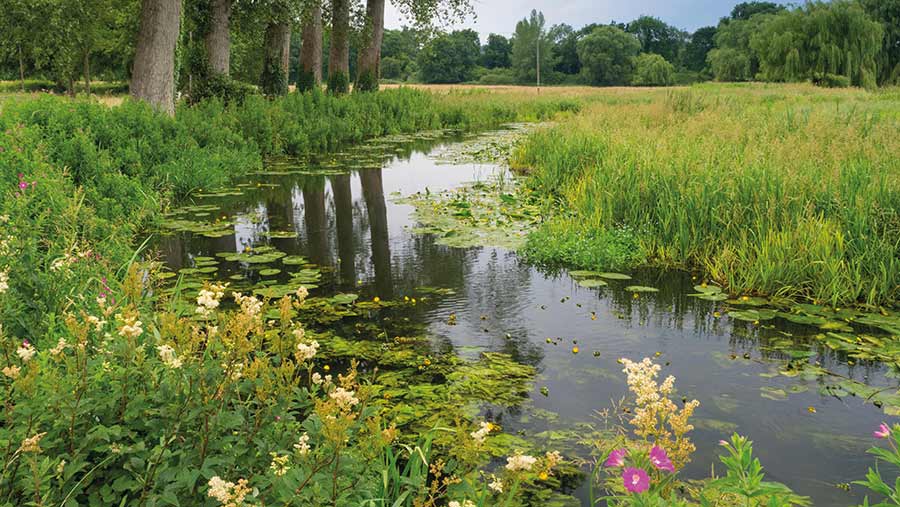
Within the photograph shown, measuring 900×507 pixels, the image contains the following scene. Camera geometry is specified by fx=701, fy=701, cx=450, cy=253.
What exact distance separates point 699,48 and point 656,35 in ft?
38.4

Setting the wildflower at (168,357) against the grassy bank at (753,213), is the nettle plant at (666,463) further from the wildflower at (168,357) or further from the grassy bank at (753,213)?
the grassy bank at (753,213)

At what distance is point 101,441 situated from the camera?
2689 mm

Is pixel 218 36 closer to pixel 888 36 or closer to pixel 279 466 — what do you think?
pixel 279 466

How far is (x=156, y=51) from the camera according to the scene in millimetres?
12977

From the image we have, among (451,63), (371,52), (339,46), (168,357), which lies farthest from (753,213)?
(451,63)

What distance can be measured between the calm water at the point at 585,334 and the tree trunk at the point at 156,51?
149 inches

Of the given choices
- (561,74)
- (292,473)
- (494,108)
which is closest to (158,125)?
(292,473)

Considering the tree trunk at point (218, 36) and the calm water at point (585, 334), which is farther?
the tree trunk at point (218, 36)

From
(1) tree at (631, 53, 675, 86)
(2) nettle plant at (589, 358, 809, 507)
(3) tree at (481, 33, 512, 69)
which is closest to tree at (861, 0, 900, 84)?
(1) tree at (631, 53, 675, 86)

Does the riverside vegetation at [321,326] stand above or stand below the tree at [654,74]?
below

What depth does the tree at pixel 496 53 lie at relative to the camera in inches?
4904

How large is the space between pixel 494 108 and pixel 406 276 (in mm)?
25374

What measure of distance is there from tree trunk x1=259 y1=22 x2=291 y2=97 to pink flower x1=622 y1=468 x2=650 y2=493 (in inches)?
796

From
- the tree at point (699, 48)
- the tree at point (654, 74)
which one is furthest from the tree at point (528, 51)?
the tree at point (699, 48)
